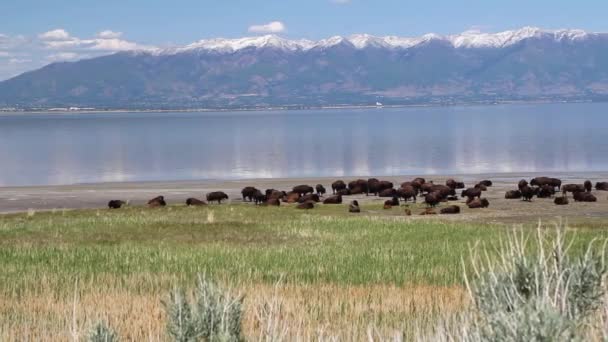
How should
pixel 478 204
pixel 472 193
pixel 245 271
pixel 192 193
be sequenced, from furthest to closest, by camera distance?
pixel 192 193 < pixel 472 193 < pixel 478 204 < pixel 245 271

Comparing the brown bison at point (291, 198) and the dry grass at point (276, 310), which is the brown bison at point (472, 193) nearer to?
the brown bison at point (291, 198)

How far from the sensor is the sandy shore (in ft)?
135

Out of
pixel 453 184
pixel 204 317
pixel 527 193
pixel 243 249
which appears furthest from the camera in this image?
pixel 453 184

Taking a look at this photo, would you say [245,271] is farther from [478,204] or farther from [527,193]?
[527,193]

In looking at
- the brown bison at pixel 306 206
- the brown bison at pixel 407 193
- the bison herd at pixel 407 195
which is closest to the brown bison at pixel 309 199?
the bison herd at pixel 407 195

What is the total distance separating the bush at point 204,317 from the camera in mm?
7016

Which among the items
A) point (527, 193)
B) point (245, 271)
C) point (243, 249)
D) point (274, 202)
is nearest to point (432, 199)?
point (527, 193)

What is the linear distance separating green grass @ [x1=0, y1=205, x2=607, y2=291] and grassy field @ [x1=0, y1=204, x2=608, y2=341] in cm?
3

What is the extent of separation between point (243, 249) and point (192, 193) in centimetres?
3733

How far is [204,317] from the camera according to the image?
7090 mm

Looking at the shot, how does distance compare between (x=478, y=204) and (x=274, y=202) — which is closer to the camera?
(x=478, y=204)

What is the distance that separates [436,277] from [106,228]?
14340mm

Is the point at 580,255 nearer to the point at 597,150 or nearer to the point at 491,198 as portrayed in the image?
the point at 491,198

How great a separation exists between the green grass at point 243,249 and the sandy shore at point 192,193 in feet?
44.9
